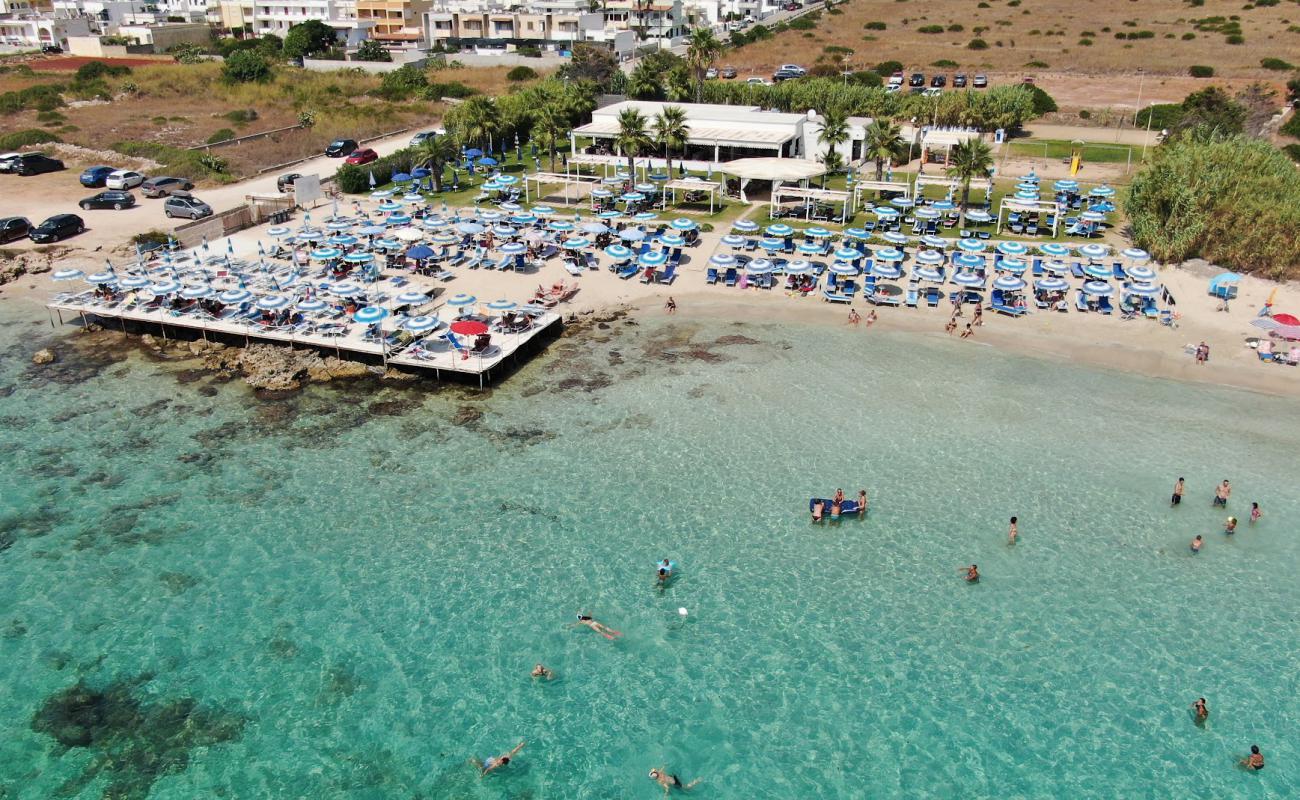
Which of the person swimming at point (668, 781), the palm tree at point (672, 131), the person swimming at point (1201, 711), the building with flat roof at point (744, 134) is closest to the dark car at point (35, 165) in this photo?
the building with flat roof at point (744, 134)

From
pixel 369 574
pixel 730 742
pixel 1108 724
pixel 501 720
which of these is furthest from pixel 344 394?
pixel 1108 724

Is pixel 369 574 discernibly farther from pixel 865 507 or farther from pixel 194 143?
pixel 194 143

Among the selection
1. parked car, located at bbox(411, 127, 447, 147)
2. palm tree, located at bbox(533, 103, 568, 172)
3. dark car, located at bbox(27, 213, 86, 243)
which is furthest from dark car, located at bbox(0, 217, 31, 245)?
palm tree, located at bbox(533, 103, 568, 172)

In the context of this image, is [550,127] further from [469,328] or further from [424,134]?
[469,328]

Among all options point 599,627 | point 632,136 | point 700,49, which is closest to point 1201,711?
point 599,627

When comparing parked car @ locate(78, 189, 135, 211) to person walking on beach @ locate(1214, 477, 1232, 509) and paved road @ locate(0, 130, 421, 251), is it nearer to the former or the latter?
paved road @ locate(0, 130, 421, 251)

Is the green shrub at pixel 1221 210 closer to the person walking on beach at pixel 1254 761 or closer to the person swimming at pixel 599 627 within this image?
the person walking on beach at pixel 1254 761
